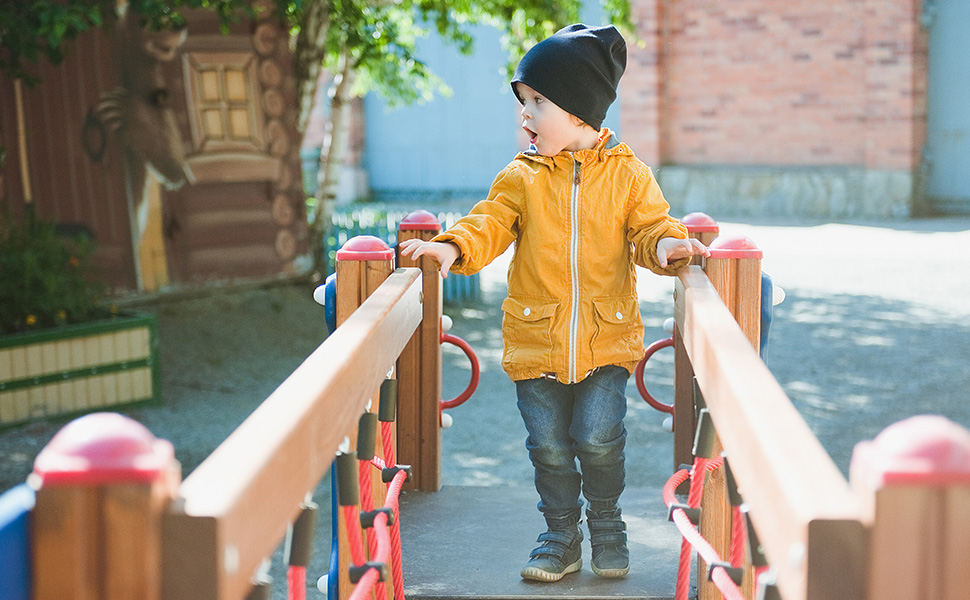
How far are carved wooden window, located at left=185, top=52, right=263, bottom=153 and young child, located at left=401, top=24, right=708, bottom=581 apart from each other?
19.0 feet

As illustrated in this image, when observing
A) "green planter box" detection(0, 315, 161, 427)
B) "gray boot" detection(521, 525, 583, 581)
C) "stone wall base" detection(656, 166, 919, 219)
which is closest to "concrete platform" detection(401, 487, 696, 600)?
"gray boot" detection(521, 525, 583, 581)

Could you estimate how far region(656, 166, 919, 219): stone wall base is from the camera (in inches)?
512

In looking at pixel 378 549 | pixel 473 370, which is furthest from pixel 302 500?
pixel 473 370

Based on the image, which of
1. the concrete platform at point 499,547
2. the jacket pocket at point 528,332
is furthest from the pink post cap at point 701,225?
the concrete platform at point 499,547

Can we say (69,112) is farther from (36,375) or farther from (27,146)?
(36,375)

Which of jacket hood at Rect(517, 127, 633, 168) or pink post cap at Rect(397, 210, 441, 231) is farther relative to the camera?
pink post cap at Rect(397, 210, 441, 231)

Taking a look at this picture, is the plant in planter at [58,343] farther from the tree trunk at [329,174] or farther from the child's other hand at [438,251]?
the child's other hand at [438,251]

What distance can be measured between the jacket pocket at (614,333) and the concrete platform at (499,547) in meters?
0.59

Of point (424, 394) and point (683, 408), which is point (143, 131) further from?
point (683, 408)

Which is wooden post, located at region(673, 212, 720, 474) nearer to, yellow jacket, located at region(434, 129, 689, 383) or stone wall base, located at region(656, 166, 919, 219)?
yellow jacket, located at region(434, 129, 689, 383)

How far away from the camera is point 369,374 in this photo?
5.62 ft

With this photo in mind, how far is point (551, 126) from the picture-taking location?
259 centimetres

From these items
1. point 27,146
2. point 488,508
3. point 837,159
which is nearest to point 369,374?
point 488,508

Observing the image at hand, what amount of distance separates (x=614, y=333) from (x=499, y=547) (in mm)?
751
